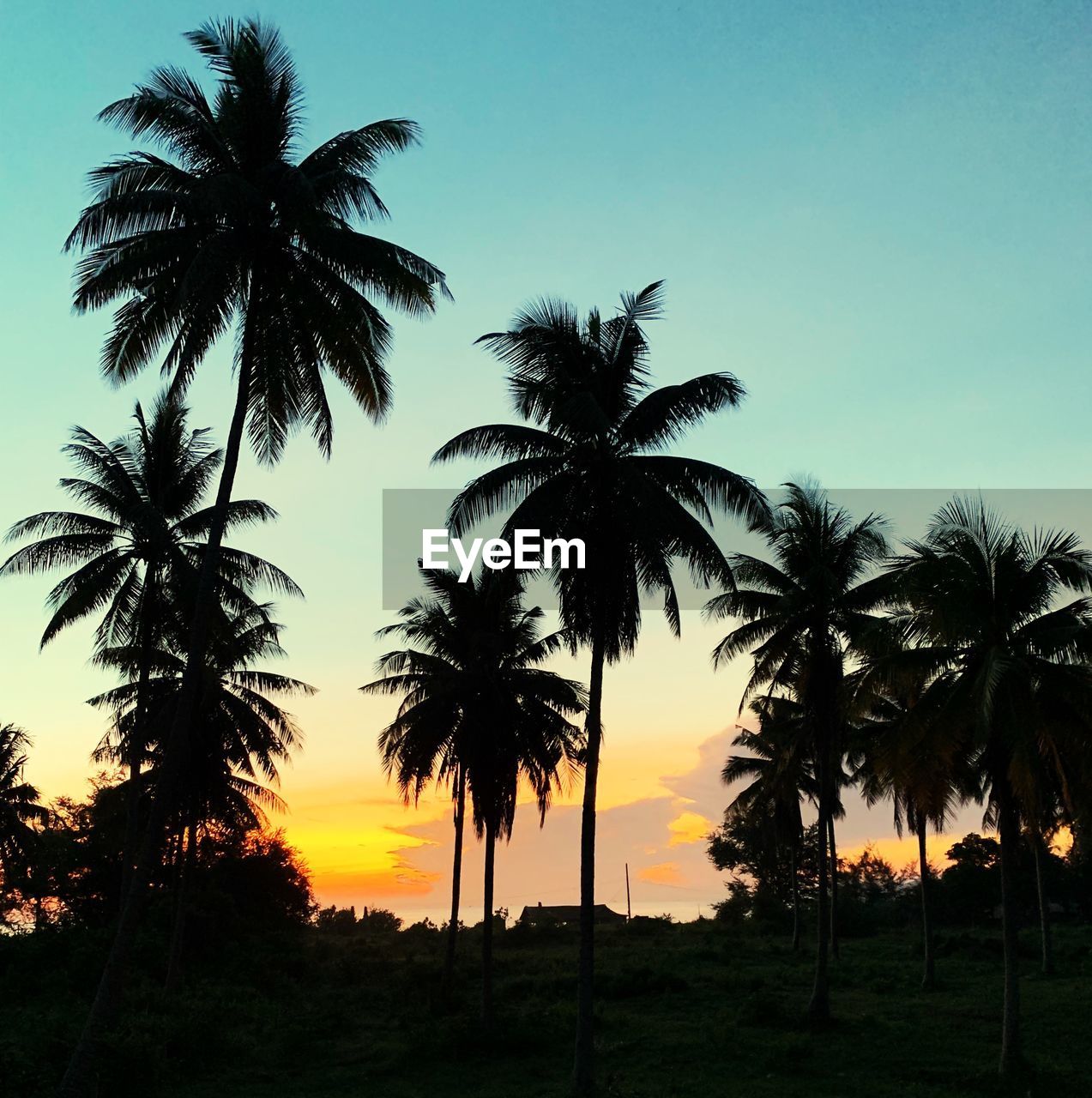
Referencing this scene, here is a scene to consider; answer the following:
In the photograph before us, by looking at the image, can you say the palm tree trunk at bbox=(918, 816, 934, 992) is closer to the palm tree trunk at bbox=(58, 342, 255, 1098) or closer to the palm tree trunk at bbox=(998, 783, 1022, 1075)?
the palm tree trunk at bbox=(998, 783, 1022, 1075)

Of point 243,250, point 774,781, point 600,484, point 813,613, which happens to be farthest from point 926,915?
point 243,250

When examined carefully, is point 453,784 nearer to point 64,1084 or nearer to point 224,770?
point 224,770

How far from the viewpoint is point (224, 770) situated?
127ft

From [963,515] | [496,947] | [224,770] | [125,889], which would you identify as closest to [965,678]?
[963,515]

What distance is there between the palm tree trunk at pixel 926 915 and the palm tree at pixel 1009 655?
56.3 feet

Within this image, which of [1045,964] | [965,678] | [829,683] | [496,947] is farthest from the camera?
[496,947]

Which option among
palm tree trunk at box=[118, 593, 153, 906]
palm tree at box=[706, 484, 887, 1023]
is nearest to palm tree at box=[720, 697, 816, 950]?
palm tree at box=[706, 484, 887, 1023]

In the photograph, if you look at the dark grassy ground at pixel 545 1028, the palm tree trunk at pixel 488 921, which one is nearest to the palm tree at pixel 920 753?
the dark grassy ground at pixel 545 1028

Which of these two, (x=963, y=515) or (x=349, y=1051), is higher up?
(x=963, y=515)

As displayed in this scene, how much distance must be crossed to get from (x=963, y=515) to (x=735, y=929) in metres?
46.8

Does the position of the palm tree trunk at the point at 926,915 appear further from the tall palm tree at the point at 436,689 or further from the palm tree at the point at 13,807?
the palm tree at the point at 13,807

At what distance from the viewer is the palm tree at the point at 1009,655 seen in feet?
72.4

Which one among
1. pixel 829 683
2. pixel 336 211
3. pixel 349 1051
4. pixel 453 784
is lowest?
pixel 349 1051

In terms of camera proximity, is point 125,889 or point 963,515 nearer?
point 963,515
